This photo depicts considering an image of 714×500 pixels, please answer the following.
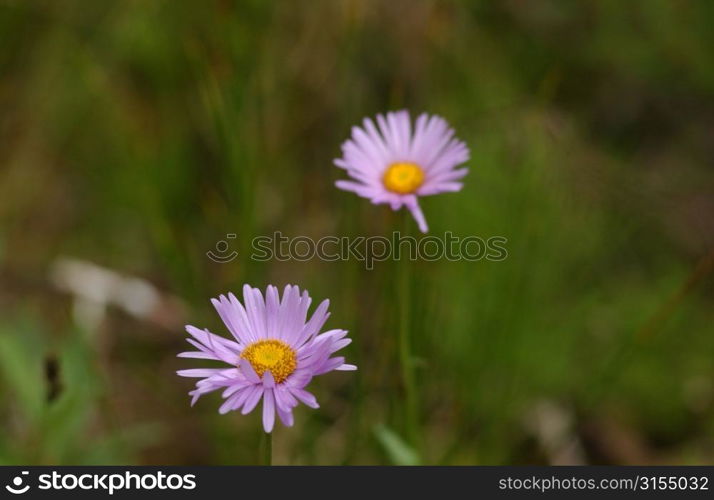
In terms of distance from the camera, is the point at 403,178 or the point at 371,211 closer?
the point at 403,178

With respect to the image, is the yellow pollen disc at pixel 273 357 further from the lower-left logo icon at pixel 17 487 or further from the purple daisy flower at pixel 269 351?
the lower-left logo icon at pixel 17 487

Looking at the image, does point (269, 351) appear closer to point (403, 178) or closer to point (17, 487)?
point (403, 178)

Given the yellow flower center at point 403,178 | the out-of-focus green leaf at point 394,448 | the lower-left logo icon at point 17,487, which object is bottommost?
the lower-left logo icon at point 17,487

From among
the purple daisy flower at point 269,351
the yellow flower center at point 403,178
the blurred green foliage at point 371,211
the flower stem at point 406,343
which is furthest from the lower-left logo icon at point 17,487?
the yellow flower center at point 403,178

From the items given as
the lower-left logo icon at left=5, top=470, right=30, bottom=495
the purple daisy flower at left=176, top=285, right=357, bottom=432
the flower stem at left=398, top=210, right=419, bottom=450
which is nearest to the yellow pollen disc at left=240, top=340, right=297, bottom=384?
the purple daisy flower at left=176, top=285, right=357, bottom=432

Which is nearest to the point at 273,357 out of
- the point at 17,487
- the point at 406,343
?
the point at 406,343

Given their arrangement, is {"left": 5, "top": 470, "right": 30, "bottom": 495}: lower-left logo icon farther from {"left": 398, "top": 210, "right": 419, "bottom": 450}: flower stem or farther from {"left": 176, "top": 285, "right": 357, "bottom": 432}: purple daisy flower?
{"left": 398, "top": 210, "right": 419, "bottom": 450}: flower stem

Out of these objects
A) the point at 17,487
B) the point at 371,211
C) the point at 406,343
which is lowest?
the point at 17,487

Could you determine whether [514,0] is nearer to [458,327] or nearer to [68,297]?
[458,327]
